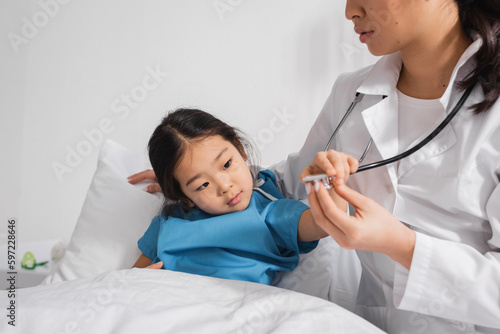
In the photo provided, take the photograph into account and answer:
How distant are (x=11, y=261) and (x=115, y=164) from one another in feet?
2.23

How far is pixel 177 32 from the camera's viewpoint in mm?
1967

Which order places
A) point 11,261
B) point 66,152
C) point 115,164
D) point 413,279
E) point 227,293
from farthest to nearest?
point 66,152 → point 11,261 → point 115,164 → point 227,293 → point 413,279

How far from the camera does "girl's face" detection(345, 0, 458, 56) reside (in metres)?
0.93

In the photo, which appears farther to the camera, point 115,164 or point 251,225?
point 115,164

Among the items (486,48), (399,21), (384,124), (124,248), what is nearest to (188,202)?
(124,248)

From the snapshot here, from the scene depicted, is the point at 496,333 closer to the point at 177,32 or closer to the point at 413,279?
the point at 413,279

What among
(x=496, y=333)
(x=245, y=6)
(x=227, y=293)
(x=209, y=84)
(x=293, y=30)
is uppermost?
(x=245, y=6)

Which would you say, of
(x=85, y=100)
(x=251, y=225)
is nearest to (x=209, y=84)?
(x=85, y=100)

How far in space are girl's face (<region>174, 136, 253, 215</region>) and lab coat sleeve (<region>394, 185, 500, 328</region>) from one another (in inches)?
20.3

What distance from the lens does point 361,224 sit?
0.81m

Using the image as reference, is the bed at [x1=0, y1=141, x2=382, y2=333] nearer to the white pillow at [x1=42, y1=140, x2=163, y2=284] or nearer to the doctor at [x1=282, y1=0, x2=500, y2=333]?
the doctor at [x1=282, y1=0, x2=500, y2=333]

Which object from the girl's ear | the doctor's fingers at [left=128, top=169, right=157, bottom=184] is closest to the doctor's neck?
the girl's ear

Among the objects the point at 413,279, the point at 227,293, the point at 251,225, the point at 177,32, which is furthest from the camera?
the point at 177,32

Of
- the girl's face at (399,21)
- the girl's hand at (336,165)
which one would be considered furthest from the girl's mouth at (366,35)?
the girl's hand at (336,165)
